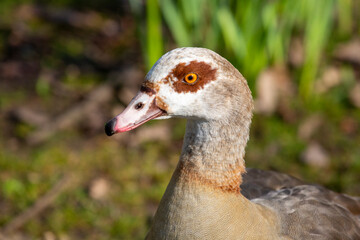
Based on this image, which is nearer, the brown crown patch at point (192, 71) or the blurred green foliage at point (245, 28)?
the brown crown patch at point (192, 71)

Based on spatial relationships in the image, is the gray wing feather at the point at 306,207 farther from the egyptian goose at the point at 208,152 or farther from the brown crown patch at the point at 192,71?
the brown crown patch at the point at 192,71

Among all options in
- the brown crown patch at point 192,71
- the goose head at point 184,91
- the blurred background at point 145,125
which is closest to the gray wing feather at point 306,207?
the goose head at point 184,91

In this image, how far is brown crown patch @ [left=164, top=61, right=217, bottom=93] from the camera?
2225mm

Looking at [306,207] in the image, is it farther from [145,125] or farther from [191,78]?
[145,125]

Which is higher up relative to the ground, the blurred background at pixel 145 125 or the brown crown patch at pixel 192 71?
the brown crown patch at pixel 192 71

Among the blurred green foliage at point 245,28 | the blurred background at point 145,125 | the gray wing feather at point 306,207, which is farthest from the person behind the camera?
the blurred green foliage at point 245,28

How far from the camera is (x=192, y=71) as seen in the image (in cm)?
224

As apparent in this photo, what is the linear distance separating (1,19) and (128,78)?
2.03 meters

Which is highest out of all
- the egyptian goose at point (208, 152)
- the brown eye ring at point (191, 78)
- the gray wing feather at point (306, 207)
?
the brown eye ring at point (191, 78)

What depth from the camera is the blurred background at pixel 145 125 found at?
Result: 387cm

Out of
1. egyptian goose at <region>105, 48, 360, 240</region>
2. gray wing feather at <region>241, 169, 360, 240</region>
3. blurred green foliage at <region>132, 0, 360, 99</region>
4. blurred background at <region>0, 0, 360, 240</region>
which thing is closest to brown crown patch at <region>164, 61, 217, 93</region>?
egyptian goose at <region>105, 48, 360, 240</region>

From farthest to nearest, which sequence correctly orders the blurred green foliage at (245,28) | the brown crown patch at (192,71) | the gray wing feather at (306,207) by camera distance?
the blurred green foliage at (245,28) → the gray wing feather at (306,207) → the brown crown patch at (192,71)

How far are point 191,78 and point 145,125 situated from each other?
7.51ft

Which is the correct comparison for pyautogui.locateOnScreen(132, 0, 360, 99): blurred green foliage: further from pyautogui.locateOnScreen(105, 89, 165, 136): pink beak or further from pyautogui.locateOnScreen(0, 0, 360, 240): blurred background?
pyautogui.locateOnScreen(105, 89, 165, 136): pink beak
